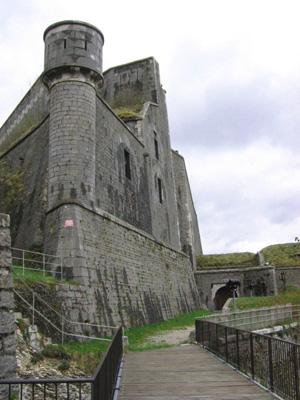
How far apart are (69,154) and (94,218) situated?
Result: 269 cm

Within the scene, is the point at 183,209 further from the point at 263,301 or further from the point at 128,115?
the point at 263,301

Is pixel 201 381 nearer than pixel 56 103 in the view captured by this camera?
Yes

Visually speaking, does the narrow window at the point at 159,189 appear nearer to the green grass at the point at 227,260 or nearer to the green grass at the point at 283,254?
the green grass at the point at 227,260

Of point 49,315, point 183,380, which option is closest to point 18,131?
point 49,315

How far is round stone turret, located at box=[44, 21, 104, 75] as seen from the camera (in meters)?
18.5

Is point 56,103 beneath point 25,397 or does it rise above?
above

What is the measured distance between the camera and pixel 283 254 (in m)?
39.2

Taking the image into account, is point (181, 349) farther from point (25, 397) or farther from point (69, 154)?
point (69, 154)

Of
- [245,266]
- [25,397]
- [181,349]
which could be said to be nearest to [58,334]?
[181,349]

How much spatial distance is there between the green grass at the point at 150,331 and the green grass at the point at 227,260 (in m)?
15.0

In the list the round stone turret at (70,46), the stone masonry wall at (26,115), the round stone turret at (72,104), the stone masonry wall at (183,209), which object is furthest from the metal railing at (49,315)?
the stone masonry wall at (183,209)

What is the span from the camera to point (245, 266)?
3862 cm

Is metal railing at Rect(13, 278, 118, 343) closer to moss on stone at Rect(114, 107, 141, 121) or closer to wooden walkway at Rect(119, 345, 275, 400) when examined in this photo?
wooden walkway at Rect(119, 345, 275, 400)

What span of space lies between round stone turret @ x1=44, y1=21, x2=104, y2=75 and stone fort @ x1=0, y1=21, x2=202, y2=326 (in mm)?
41
